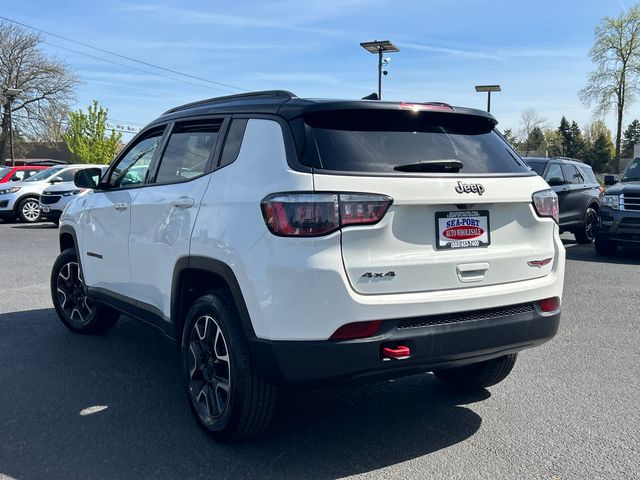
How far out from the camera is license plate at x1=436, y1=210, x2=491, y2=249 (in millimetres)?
3182

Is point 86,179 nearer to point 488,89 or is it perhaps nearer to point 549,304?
point 549,304

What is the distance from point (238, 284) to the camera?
10.3ft

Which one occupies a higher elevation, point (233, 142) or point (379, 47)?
point (379, 47)

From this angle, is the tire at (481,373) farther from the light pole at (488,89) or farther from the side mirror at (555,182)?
the light pole at (488,89)

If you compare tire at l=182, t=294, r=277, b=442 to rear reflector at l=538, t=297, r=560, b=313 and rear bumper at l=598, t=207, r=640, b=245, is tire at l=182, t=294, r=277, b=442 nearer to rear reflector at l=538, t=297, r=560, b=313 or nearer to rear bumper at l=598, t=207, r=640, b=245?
rear reflector at l=538, t=297, r=560, b=313

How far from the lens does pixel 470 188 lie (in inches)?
128

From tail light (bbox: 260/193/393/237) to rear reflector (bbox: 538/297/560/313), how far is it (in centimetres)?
120

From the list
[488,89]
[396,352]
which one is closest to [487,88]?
[488,89]

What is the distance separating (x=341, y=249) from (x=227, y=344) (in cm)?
84

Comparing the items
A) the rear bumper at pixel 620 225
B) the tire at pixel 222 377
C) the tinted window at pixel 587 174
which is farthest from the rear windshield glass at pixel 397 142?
the tinted window at pixel 587 174

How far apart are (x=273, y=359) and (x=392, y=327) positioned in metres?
0.58

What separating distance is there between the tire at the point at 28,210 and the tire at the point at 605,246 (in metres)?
14.8

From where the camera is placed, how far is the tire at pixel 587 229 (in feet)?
43.4

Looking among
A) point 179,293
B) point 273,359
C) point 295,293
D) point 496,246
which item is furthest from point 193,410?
point 496,246
